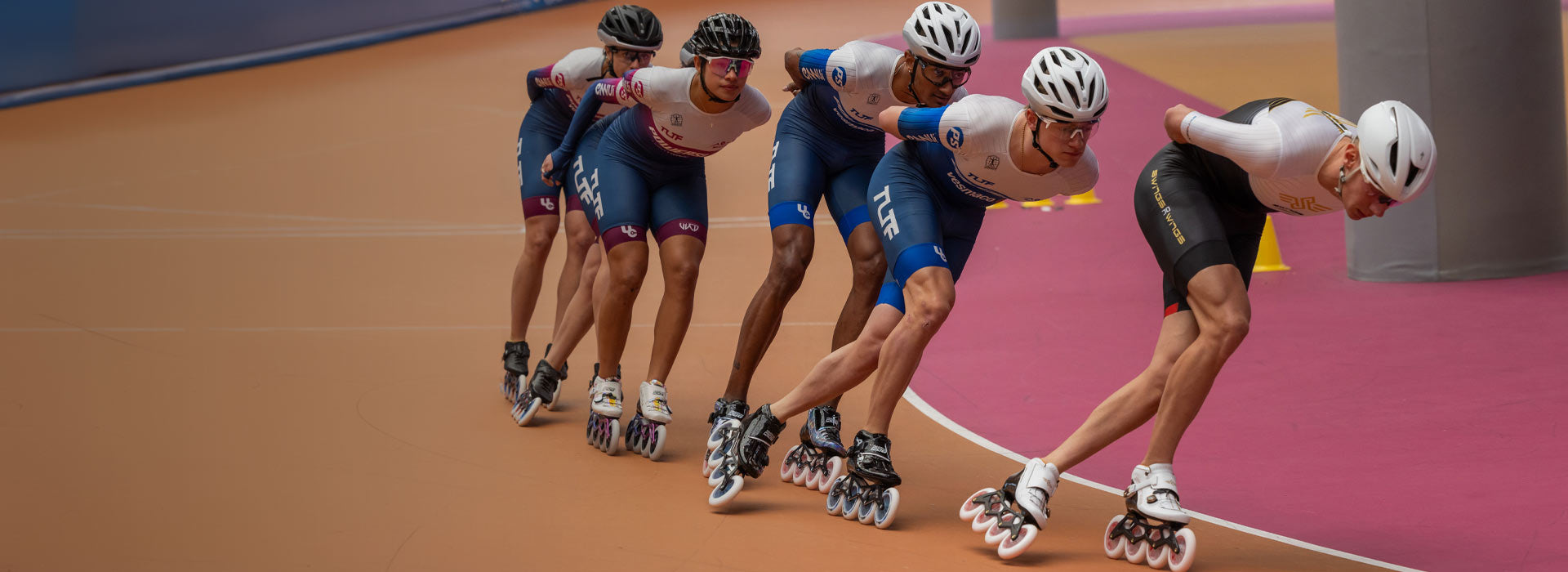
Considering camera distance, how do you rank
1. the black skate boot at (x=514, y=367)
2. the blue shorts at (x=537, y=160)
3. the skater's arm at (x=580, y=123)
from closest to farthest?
the skater's arm at (x=580, y=123)
the black skate boot at (x=514, y=367)
the blue shorts at (x=537, y=160)

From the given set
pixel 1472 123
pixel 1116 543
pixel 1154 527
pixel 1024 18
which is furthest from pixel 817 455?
pixel 1024 18

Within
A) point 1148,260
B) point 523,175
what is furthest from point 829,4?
point 523,175

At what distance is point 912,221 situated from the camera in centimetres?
525

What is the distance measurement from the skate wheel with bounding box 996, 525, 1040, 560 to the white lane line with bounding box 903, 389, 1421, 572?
0.82 meters

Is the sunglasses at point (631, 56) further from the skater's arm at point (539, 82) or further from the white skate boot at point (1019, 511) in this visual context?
the white skate boot at point (1019, 511)

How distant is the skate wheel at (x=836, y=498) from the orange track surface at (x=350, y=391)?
0.04m

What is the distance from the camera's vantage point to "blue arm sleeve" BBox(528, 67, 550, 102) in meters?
7.36

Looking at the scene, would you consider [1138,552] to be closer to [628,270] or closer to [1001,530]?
[1001,530]

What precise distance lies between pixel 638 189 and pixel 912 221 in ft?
5.04

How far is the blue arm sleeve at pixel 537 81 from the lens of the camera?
290 inches

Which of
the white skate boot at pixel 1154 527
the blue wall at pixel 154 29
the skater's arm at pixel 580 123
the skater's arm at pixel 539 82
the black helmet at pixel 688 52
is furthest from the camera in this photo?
the blue wall at pixel 154 29

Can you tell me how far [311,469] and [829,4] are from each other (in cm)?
2598

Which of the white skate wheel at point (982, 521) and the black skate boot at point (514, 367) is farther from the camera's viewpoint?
the black skate boot at point (514, 367)

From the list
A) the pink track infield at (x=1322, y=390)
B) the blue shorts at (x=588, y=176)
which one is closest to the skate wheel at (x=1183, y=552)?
the pink track infield at (x=1322, y=390)
